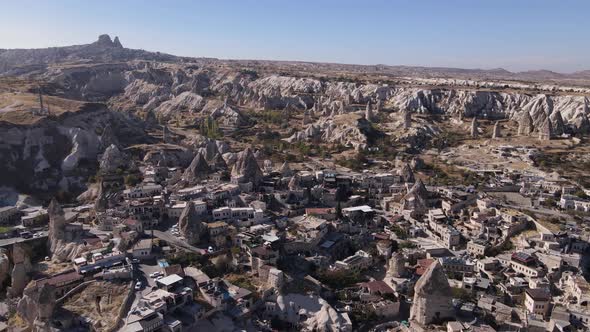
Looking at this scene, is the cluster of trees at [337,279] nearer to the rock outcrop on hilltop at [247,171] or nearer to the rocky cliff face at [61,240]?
the rock outcrop on hilltop at [247,171]

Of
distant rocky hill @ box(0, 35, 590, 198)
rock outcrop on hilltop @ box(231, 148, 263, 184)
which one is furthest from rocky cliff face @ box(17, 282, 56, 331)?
distant rocky hill @ box(0, 35, 590, 198)

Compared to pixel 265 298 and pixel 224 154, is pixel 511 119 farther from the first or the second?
pixel 265 298

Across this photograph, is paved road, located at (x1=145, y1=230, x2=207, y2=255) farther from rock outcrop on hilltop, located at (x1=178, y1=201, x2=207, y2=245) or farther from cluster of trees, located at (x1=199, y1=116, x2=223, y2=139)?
cluster of trees, located at (x1=199, y1=116, x2=223, y2=139)

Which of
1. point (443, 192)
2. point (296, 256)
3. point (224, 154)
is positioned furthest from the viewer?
point (224, 154)

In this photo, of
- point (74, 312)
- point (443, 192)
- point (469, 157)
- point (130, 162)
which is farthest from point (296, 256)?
Result: point (469, 157)

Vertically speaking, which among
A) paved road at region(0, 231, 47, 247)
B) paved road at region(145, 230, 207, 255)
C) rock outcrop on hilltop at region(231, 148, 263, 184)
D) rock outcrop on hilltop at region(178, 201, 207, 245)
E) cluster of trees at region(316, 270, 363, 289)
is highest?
rock outcrop on hilltop at region(231, 148, 263, 184)
